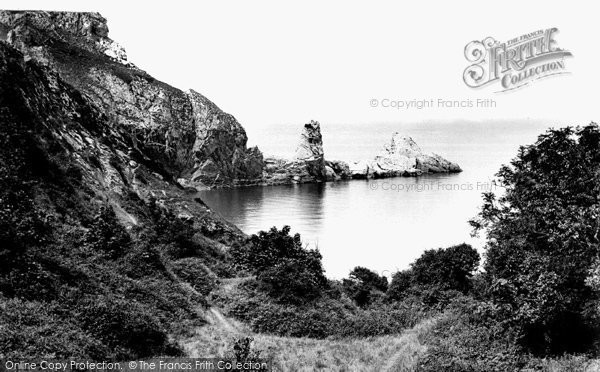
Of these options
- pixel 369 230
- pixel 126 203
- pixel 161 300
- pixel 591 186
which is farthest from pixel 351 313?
pixel 369 230

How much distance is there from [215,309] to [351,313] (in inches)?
347

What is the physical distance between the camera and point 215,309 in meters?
28.3

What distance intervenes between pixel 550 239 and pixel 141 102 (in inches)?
4402

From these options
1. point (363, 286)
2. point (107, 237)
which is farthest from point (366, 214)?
point (107, 237)

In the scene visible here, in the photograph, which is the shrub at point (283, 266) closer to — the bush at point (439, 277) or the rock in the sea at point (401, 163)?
the bush at point (439, 277)

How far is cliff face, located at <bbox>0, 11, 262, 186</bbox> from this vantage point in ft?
323

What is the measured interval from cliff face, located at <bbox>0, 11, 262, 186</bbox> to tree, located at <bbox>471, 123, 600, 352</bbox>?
79220 millimetres

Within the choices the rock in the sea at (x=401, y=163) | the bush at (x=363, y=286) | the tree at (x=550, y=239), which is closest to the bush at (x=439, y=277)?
the bush at (x=363, y=286)

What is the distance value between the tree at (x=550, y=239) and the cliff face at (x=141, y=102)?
79220mm

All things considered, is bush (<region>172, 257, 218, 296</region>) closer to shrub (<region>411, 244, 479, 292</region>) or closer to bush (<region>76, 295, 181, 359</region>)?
bush (<region>76, 295, 181, 359</region>)

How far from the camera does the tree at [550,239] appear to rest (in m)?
19.3

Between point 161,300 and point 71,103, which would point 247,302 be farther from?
point 71,103

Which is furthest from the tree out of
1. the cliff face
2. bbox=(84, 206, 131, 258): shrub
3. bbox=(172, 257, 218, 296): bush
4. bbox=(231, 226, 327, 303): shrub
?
the cliff face

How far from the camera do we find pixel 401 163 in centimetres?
16438
